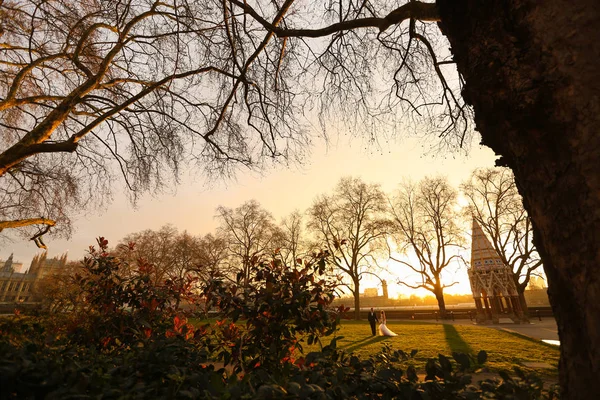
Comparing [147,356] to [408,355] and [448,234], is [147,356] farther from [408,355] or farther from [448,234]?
[448,234]

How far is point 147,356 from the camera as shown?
64.9 inches

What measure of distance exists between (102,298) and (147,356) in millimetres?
2837

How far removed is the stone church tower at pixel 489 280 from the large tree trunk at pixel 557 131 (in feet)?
70.7

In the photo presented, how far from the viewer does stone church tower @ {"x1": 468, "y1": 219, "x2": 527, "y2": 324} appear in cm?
1855

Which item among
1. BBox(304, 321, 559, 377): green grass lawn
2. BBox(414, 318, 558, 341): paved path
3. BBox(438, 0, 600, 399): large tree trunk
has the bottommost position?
BBox(304, 321, 559, 377): green grass lawn

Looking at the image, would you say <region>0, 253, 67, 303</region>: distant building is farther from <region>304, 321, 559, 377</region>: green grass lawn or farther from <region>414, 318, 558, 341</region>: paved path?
<region>414, 318, 558, 341</region>: paved path

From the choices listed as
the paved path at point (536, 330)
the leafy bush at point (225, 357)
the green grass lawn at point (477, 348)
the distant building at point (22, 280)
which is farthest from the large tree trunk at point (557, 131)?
the distant building at point (22, 280)

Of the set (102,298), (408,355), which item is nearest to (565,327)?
(408,355)

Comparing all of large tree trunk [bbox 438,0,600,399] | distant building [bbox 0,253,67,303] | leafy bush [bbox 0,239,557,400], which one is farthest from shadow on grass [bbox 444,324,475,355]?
distant building [bbox 0,253,67,303]

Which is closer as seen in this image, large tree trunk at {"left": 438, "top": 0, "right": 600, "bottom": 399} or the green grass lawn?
large tree trunk at {"left": 438, "top": 0, "right": 600, "bottom": 399}

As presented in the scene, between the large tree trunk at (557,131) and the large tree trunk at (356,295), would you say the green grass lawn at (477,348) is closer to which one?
the large tree trunk at (557,131)

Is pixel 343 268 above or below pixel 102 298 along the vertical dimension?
above

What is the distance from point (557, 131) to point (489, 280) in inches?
861

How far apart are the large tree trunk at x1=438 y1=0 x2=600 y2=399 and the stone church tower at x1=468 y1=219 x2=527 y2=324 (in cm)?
2155
